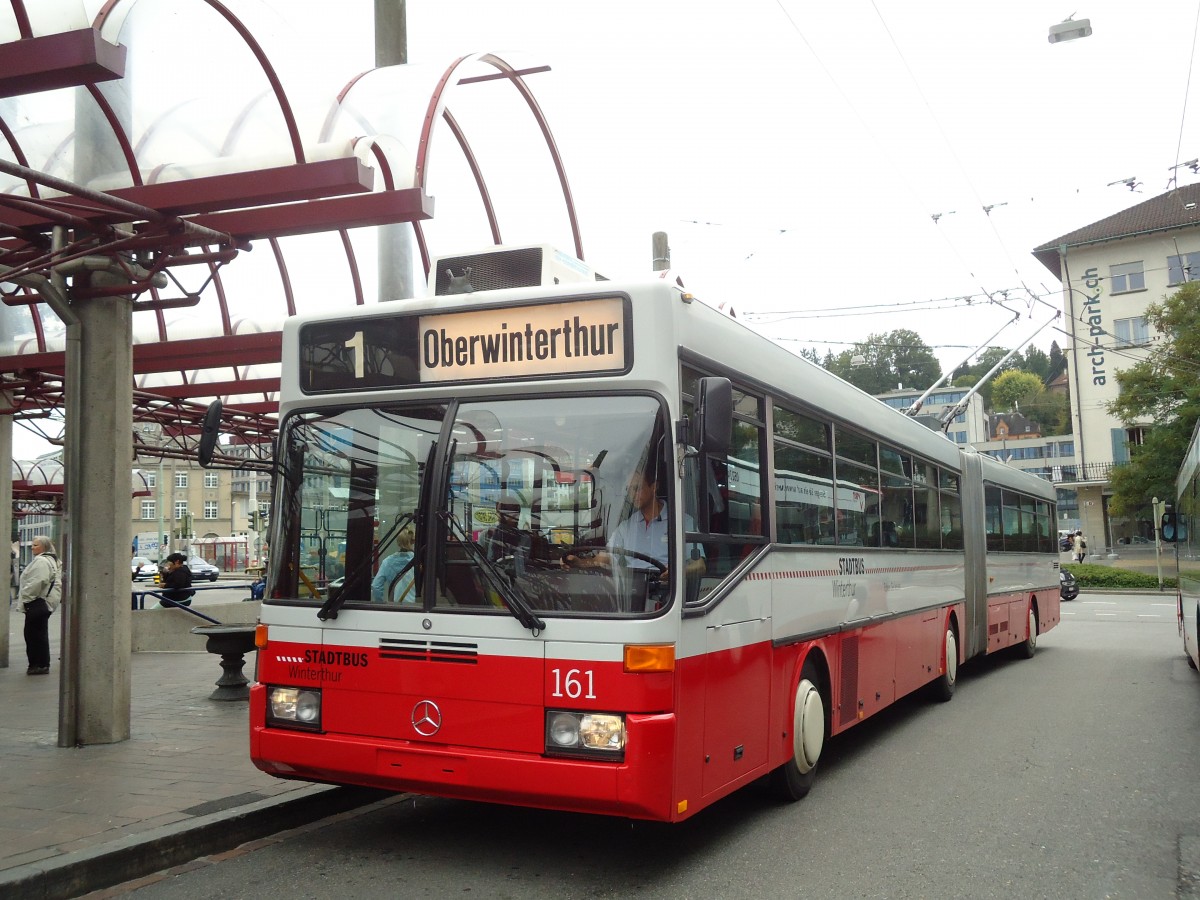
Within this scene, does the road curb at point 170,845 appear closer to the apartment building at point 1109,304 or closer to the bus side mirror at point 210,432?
the bus side mirror at point 210,432

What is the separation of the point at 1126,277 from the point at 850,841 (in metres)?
60.3

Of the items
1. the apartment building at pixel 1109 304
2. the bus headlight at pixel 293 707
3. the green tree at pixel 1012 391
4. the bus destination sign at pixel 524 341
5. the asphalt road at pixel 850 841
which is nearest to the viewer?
the asphalt road at pixel 850 841

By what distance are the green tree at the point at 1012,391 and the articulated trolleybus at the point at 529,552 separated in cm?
12067

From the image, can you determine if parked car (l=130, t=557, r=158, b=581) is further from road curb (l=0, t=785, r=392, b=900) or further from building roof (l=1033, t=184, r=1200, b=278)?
road curb (l=0, t=785, r=392, b=900)

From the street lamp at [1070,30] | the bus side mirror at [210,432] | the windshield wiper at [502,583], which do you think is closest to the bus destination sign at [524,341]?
the windshield wiper at [502,583]

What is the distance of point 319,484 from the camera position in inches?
248

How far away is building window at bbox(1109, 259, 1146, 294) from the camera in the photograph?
58969 millimetres

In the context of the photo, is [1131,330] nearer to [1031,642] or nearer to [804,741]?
[1031,642]

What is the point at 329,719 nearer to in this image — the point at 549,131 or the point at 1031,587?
the point at 549,131

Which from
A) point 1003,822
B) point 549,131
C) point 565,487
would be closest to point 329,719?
point 565,487

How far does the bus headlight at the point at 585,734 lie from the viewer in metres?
5.34

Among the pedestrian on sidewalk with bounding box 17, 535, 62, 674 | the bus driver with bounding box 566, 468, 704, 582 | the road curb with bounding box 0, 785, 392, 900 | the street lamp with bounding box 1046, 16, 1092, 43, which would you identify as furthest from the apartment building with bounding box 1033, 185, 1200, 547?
the bus driver with bounding box 566, 468, 704, 582

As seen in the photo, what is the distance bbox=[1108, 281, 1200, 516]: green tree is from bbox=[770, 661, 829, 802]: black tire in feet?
125

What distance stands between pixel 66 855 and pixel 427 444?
105 inches
